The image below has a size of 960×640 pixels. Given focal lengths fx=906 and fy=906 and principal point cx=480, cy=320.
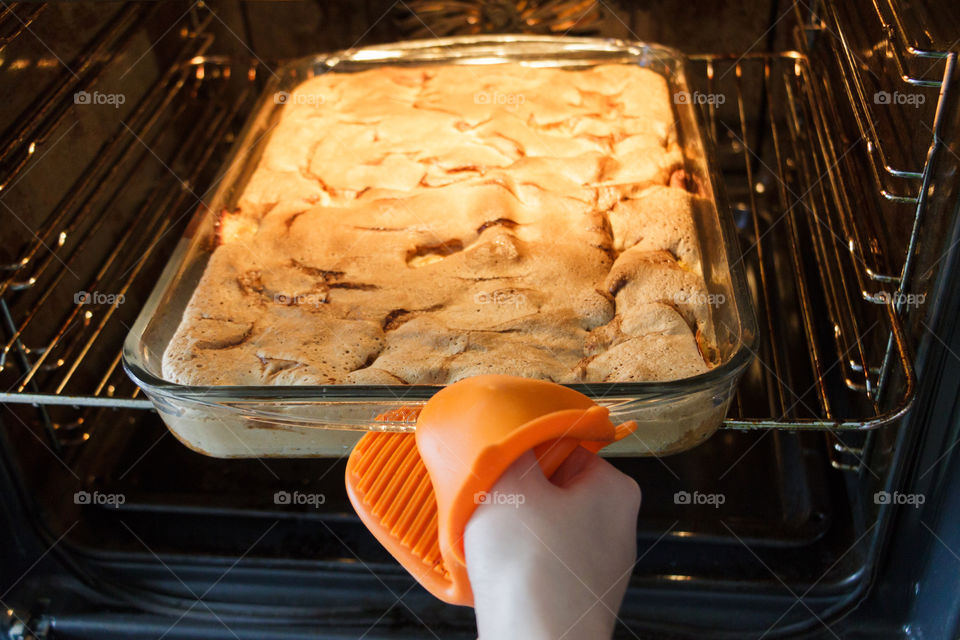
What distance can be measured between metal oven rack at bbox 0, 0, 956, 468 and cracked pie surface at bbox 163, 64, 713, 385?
0.42 ft

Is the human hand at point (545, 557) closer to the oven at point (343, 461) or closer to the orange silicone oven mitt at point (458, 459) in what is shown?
the orange silicone oven mitt at point (458, 459)

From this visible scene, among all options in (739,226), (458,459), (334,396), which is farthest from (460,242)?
(739,226)

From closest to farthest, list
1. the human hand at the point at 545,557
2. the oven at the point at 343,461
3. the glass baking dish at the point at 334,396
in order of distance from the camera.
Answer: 1. the human hand at the point at 545,557
2. the glass baking dish at the point at 334,396
3. the oven at the point at 343,461

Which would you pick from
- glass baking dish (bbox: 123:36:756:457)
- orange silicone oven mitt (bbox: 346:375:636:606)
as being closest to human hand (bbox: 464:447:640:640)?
orange silicone oven mitt (bbox: 346:375:636:606)

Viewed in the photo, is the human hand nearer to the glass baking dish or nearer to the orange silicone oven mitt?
the orange silicone oven mitt

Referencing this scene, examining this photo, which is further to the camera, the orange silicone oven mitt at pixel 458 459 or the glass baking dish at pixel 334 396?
the glass baking dish at pixel 334 396

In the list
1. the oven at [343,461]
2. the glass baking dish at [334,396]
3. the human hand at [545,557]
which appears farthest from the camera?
the oven at [343,461]

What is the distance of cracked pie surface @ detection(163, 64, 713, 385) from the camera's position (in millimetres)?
907

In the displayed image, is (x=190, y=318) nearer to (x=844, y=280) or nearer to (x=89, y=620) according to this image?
(x=89, y=620)

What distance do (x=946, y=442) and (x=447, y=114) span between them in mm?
782

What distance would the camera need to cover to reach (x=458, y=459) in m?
0.63

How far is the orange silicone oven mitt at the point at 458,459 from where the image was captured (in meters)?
0.63

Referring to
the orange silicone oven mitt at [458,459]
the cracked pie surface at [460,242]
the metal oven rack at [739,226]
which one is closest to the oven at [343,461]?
the metal oven rack at [739,226]

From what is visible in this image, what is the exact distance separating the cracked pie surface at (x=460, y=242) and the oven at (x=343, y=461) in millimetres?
109
